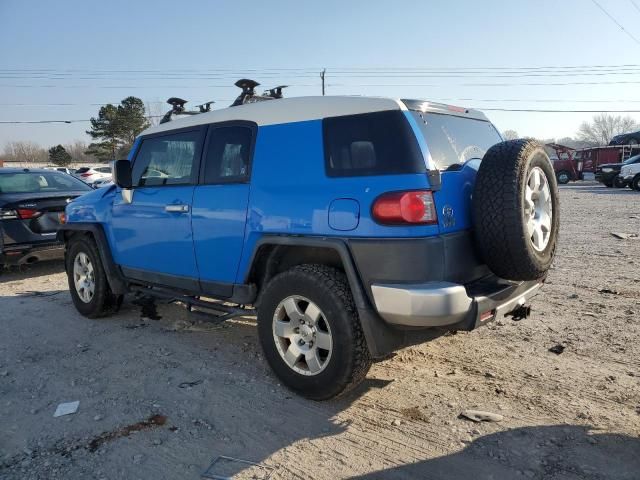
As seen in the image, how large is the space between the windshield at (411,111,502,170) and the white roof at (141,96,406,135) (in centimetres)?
27

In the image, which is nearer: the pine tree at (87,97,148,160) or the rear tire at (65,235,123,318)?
the rear tire at (65,235,123,318)

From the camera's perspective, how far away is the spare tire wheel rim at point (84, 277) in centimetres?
526

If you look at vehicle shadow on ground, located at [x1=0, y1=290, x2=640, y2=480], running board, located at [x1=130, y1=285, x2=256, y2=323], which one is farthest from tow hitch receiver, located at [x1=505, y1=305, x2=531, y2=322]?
running board, located at [x1=130, y1=285, x2=256, y2=323]

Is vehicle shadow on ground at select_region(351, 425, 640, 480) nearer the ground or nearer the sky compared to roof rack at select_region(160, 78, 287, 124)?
nearer the ground

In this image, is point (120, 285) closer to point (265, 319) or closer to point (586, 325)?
point (265, 319)

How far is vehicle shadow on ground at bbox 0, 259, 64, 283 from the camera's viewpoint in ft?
25.0

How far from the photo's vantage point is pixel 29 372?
395 centimetres

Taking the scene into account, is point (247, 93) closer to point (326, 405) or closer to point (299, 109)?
point (299, 109)

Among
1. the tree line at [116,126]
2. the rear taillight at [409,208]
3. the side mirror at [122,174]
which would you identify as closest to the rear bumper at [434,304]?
the rear taillight at [409,208]

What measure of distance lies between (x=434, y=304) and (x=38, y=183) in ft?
24.9

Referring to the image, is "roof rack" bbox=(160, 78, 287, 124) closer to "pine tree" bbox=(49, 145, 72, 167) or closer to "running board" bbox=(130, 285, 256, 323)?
"running board" bbox=(130, 285, 256, 323)

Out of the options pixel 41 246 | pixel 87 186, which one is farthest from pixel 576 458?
pixel 87 186

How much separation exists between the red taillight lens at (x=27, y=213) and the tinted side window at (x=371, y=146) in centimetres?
575

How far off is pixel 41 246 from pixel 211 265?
4.54 metres
